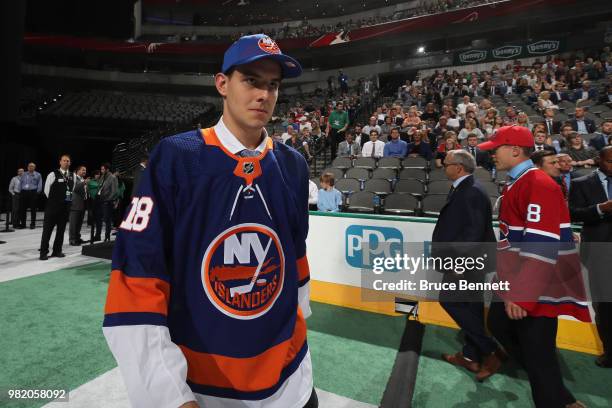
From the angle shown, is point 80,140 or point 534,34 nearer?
point 80,140

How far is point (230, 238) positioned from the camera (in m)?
1.01

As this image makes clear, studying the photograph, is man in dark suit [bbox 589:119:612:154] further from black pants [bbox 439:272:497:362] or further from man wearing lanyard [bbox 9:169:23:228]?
man wearing lanyard [bbox 9:169:23:228]

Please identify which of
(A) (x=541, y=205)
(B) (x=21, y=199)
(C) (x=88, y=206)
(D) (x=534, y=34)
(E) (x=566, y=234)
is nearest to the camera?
(A) (x=541, y=205)

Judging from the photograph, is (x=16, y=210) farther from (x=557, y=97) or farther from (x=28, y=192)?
(x=557, y=97)

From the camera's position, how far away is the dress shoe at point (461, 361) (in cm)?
299

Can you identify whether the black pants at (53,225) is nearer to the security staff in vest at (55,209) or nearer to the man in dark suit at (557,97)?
the security staff in vest at (55,209)

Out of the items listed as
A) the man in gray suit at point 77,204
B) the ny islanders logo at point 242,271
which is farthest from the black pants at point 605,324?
the man in gray suit at point 77,204

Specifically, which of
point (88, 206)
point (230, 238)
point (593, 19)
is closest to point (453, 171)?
point (230, 238)

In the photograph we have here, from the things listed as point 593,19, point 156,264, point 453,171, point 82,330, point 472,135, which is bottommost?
point 82,330

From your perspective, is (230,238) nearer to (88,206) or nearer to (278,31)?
(88,206)

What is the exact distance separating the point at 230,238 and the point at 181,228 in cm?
14

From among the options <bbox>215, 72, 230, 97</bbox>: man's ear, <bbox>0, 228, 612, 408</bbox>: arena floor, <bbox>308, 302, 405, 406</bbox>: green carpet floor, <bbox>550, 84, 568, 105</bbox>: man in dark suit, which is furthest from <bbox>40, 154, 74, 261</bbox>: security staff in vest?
<bbox>550, 84, 568, 105</bbox>: man in dark suit

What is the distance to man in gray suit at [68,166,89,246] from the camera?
795 cm

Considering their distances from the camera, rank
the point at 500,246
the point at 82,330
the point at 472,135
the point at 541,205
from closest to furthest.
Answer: the point at 541,205, the point at 500,246, the point at 82,330, the point at 472,135
